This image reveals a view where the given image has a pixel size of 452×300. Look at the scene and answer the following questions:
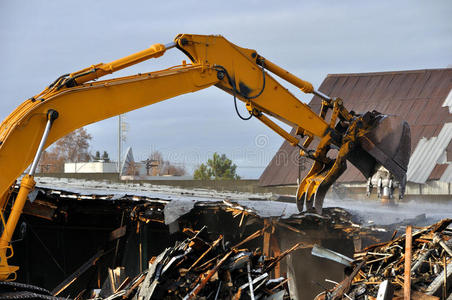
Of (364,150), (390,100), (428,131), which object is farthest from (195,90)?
(390,100)

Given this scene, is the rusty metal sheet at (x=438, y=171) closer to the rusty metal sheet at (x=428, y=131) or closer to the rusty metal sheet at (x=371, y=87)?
the rusty metal sheet at (x=428, y=131)

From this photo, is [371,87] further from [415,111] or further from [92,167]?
[92,167]

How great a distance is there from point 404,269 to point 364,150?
348 centimetres

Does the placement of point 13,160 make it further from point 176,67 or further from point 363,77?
point 363,77

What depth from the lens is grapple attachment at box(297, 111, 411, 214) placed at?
36.4 ft

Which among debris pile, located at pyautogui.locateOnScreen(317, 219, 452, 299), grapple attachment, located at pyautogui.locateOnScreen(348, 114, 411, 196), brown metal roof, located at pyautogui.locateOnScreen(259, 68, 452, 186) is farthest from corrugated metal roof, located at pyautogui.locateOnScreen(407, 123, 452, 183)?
debris pile, located at pyautogui.locateOnScreen(317, 219, 452, 299)

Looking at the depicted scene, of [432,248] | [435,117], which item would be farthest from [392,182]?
[435,117]

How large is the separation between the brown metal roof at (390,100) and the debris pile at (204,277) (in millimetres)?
17607

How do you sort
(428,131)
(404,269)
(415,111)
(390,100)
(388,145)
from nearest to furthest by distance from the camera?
(404,269)
(388,145)
(428,131)
(415,111)
(390,100)

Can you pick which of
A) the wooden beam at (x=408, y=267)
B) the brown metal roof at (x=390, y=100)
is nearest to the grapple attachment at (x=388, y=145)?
the wooden beam at (x=408, y=267)

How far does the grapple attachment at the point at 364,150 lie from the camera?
11094mm

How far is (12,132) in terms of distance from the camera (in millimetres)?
7164

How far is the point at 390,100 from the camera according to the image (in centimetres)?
2798

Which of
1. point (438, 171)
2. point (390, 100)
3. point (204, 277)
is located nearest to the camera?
point (204, 277)
